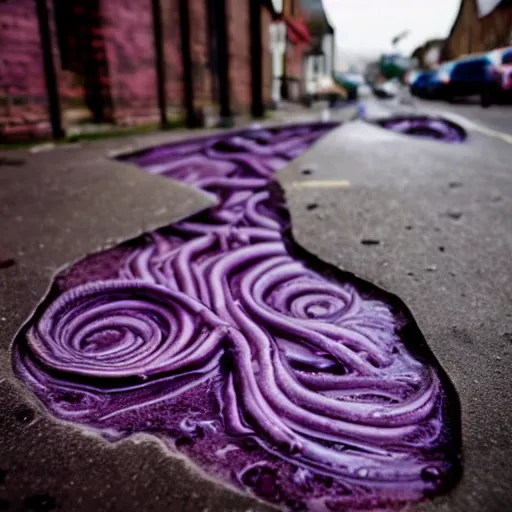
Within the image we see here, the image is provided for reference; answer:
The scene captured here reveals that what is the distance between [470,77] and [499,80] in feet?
3.43

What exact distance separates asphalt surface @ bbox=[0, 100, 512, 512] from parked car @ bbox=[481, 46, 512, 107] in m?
5.83

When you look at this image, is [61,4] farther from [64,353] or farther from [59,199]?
[64,353]

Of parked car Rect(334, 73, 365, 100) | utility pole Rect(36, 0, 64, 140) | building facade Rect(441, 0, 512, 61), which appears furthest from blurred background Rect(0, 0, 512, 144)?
building facade Rect(441, 0, 512, 61)

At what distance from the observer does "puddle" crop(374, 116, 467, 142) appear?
6.04m

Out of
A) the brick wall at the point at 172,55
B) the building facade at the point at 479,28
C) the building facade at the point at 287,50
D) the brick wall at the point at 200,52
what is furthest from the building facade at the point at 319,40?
the brick wall at the point at 172,55

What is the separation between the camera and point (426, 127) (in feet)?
21.6

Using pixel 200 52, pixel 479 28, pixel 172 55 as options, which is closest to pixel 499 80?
pixel 200 52

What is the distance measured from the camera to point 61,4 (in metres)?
6.20

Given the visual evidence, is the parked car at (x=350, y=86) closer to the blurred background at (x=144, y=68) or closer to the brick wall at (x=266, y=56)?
the blurred background at (x=144, y=68)

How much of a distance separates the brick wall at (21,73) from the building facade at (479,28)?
22810mm

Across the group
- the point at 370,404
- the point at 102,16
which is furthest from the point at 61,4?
the point at 370,404

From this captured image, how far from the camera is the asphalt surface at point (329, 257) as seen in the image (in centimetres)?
93

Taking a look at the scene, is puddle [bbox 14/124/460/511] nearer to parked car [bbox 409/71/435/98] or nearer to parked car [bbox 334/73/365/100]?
parked car [bbox 409/71/435/98]

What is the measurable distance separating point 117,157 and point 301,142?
2531 mm
